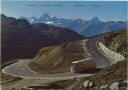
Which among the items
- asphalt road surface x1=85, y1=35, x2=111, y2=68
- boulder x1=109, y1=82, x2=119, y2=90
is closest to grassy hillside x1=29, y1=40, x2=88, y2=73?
asphalt road surface x1=85, y1=35, x2=111, y2=68

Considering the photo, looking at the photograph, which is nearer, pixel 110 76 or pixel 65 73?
pixel 110 76

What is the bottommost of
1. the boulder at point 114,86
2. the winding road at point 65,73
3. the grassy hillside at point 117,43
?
the winding road at point 65,73

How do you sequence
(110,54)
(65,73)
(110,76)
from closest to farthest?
(110,76), (65,73), (110,54)

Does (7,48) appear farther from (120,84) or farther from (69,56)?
(120,84)

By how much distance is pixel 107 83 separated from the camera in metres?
27.7

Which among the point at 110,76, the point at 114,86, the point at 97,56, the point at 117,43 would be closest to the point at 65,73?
the point at 117,43

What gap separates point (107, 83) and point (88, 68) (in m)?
16.2

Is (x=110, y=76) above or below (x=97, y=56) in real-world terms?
above

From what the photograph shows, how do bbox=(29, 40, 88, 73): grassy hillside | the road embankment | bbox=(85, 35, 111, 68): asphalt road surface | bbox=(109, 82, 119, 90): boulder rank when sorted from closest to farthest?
1. bbox=(109, 82, 119, 90): boulder
2. the road embankment
3. bbox=(85, 35, 111, 68): asphalt road surface
4. bbox=(29, 40, 88, 73): grassy hillside

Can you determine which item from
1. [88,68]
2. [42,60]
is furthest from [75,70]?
[42,60]

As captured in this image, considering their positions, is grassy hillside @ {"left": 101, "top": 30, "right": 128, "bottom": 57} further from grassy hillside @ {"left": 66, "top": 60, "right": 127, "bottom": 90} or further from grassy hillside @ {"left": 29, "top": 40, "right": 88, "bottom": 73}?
grassy hillside @ {"left": 66, "top": 60, "right": 127, "bottom": 90}

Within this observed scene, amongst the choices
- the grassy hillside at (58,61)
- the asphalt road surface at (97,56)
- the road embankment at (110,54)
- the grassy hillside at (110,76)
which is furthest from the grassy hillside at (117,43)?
the grassy hillside at (110,76)

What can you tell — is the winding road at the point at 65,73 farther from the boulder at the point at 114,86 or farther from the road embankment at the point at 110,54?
the boulder at the point at 114,86

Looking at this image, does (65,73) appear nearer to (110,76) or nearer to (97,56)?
(97,56)
